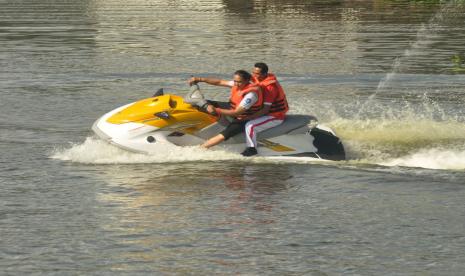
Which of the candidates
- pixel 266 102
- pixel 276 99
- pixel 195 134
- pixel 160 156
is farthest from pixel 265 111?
pixel 160 156

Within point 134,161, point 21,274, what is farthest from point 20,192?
point 21,274

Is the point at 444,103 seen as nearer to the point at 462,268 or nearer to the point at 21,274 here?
the point at 462,268

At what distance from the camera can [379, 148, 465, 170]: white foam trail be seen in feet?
51.0

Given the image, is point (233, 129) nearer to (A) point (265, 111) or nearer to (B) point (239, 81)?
(A) point (265, 111)

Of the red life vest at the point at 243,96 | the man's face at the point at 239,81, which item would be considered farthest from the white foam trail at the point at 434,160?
the man's face at the point at 239,81

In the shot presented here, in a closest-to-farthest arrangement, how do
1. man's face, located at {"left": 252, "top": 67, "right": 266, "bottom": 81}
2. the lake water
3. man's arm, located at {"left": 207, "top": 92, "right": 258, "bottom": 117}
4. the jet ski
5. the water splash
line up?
the lake water → man's arm, located at {"left": 207, "top": 92, "right": 258, "bottom": 117} → the jet ski → man's face, located at {"left": 252, "top": 67, "right": 266, "bottom": 81} → the water splash

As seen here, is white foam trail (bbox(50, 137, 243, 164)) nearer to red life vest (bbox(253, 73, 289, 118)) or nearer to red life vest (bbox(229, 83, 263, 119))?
red life vest (bbox(229, 83, 263, 119))

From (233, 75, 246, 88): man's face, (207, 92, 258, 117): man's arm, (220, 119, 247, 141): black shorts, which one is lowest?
(220, 119, 247, 141): black shorts

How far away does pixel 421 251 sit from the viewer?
11.2 metres

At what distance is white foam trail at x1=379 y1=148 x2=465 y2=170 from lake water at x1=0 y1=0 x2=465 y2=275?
5 cm

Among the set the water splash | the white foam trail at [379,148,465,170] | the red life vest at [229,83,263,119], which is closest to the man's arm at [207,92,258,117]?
the red life vest at [229,83,263,119]

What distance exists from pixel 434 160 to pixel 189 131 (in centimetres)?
381

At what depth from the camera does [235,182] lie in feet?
47.8

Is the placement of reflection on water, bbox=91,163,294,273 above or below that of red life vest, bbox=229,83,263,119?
below
